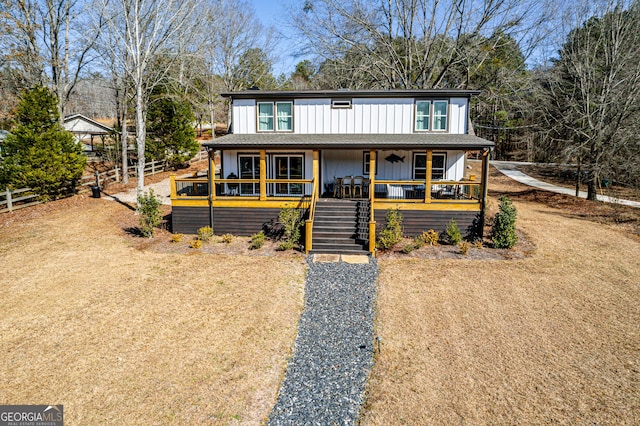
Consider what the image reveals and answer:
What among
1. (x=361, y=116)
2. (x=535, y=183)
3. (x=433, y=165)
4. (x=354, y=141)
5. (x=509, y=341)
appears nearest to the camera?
(x=509, y=341)

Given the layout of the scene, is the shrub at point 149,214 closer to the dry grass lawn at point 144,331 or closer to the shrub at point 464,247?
the dry grass lawn at point 144,331

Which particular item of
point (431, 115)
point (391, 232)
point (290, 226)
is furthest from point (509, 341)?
point (431, 115)

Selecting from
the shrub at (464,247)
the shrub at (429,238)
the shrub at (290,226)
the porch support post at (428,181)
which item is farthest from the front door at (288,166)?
the shrub at (464,247)

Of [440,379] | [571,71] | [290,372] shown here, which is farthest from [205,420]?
[571,71]

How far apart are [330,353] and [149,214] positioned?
34.3 ft

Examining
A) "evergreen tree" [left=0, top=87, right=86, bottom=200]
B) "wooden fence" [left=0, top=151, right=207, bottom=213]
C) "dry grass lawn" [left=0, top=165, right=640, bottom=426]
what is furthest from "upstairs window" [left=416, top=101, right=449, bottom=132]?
"wooden fence" [left=0, top=151, right=207, bottom=213]

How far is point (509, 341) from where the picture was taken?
7.94 m

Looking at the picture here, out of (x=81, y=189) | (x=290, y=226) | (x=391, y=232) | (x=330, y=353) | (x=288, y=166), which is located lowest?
(x=330, y=353)

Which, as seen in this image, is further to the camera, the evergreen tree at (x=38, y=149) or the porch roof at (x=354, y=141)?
the evergreen tree at (x=38, y=149)

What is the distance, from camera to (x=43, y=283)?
34.5 ft

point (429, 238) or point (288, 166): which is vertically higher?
point (288, 166)

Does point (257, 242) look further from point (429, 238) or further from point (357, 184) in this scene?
point (429, 238)

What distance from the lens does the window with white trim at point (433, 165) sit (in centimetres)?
1720

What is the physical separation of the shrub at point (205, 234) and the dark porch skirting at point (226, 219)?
2.01ft
